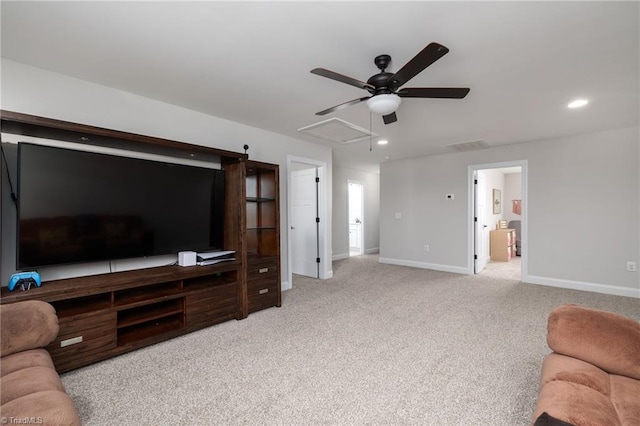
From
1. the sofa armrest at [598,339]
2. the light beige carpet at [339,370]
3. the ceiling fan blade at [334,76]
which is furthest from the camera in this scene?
the ceiling fan blade at [334,76]

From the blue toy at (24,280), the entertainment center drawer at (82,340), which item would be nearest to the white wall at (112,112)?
the blue toy at (24,280)

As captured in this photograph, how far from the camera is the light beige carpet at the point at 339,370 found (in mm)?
1673

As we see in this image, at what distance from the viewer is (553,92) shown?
2.77 metres

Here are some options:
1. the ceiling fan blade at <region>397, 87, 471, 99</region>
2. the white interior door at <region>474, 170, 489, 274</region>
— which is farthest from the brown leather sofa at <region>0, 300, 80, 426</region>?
the white interior door at <region>474, 170, 489, 274</region>

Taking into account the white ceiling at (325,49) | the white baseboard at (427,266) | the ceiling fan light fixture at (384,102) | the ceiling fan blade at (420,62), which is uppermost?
the white ceiling at (325,49)

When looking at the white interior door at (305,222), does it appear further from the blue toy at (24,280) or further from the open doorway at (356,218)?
the blue toy at (24,280)

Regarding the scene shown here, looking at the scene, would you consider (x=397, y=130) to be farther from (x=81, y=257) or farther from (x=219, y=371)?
(x=81, y=257)

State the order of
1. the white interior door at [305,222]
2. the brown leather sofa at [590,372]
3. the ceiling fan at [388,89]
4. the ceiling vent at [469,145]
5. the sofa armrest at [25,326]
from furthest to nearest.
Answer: the white interior door at [305,222]
the ceiling vent at [469,145]
the ceiling fan at [388,89]
the sofa armrest at [25,326]
the brown leather sofa at [590,372]

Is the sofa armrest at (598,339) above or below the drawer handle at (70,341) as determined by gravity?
above

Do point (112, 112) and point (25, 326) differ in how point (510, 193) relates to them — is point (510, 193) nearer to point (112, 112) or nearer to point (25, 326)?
point (112, 112)

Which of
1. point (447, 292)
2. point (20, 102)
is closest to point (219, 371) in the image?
point (20, 102)

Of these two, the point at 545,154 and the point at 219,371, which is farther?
the point at 545,154

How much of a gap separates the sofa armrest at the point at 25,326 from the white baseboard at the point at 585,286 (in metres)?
5.91

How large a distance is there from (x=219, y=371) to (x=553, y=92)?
3.91 m
